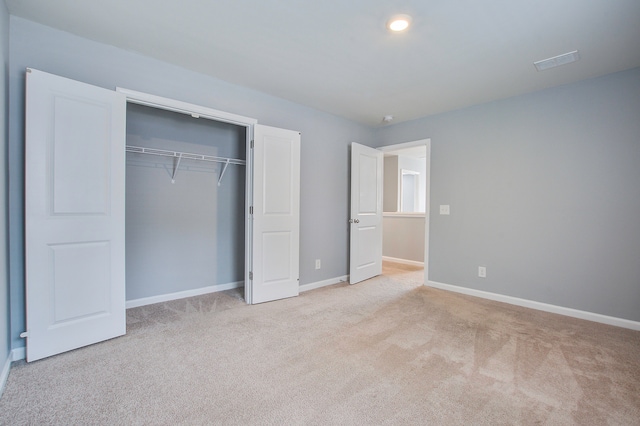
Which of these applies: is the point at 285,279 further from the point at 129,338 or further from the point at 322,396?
the point at 322,396

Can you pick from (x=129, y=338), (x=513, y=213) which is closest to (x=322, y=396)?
(x=129, y=338)

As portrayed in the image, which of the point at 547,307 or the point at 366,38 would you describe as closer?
the point at 366,38

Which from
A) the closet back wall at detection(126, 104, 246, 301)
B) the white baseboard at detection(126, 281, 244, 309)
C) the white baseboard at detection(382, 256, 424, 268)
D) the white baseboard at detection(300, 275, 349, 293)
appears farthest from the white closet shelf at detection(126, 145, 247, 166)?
the white baseboard at detection(382, 256, 424, 268)

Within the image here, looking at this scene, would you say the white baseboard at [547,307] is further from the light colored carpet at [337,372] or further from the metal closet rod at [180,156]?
the metal closet rod at [180,156]

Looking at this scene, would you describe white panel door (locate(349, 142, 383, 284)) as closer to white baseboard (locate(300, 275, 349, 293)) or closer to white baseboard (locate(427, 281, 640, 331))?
white baseboard (locate(300, 275, 349, 293))

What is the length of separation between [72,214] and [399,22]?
2776mm

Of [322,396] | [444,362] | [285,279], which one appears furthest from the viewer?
[285,279]

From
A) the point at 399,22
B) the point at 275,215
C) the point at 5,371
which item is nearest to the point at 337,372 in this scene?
the point at 275,215

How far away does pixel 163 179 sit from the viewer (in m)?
3.31

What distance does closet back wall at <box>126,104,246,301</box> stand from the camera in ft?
10.3

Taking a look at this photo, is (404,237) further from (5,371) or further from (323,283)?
(5,371)

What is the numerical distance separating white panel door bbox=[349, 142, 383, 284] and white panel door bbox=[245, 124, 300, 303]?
38.1 inches

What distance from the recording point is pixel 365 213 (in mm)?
4422

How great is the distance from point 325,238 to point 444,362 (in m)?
2.36
